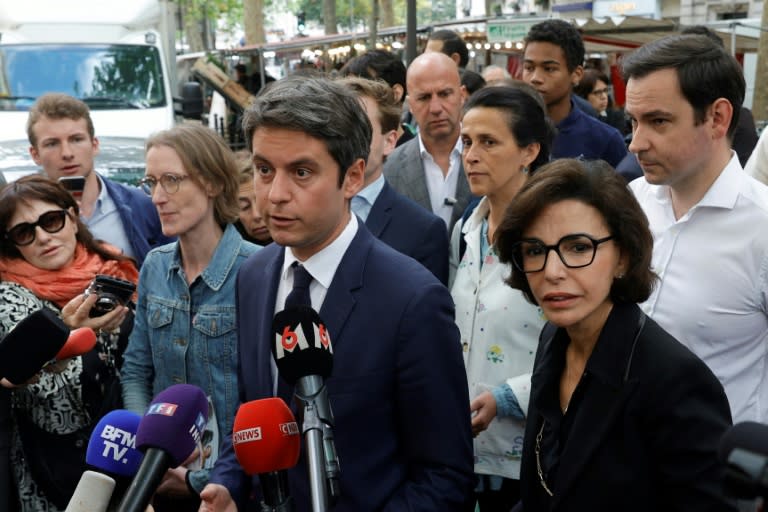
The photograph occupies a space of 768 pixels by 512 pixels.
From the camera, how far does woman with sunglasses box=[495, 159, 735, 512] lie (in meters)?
2.42

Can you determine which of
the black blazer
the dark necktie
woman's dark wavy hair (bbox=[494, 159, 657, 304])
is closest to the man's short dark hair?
the dark necktie

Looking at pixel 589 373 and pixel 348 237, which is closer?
pixel 589 373

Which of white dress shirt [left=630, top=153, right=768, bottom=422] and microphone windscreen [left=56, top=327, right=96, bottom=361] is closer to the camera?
white dress shirt [left=630, top=153, right=768, bottom=422]

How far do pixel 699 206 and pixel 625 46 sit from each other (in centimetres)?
1606

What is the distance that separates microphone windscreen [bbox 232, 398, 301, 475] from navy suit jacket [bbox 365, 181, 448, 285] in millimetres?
1946

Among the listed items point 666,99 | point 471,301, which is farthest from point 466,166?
point 666,99

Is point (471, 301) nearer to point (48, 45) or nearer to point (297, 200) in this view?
point (297, 200)

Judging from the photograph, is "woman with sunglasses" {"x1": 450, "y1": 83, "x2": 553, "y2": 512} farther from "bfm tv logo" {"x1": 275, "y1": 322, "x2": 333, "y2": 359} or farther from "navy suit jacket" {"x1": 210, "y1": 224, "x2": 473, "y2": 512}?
"bfm tv logo" {"x1": 275, "y1": 322, "x2": 333, "y2": 359}

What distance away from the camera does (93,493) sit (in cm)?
246

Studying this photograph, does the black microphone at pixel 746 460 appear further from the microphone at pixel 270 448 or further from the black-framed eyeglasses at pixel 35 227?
the black-framed eyeglasses at pixel 35 227

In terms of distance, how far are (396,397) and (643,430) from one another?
0.69 m

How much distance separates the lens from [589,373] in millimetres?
2635

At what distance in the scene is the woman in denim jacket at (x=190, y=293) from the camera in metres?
3.97

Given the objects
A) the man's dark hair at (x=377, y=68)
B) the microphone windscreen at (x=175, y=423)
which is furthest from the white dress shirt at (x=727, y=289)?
the man's dark hair at (x=377, y=68)
